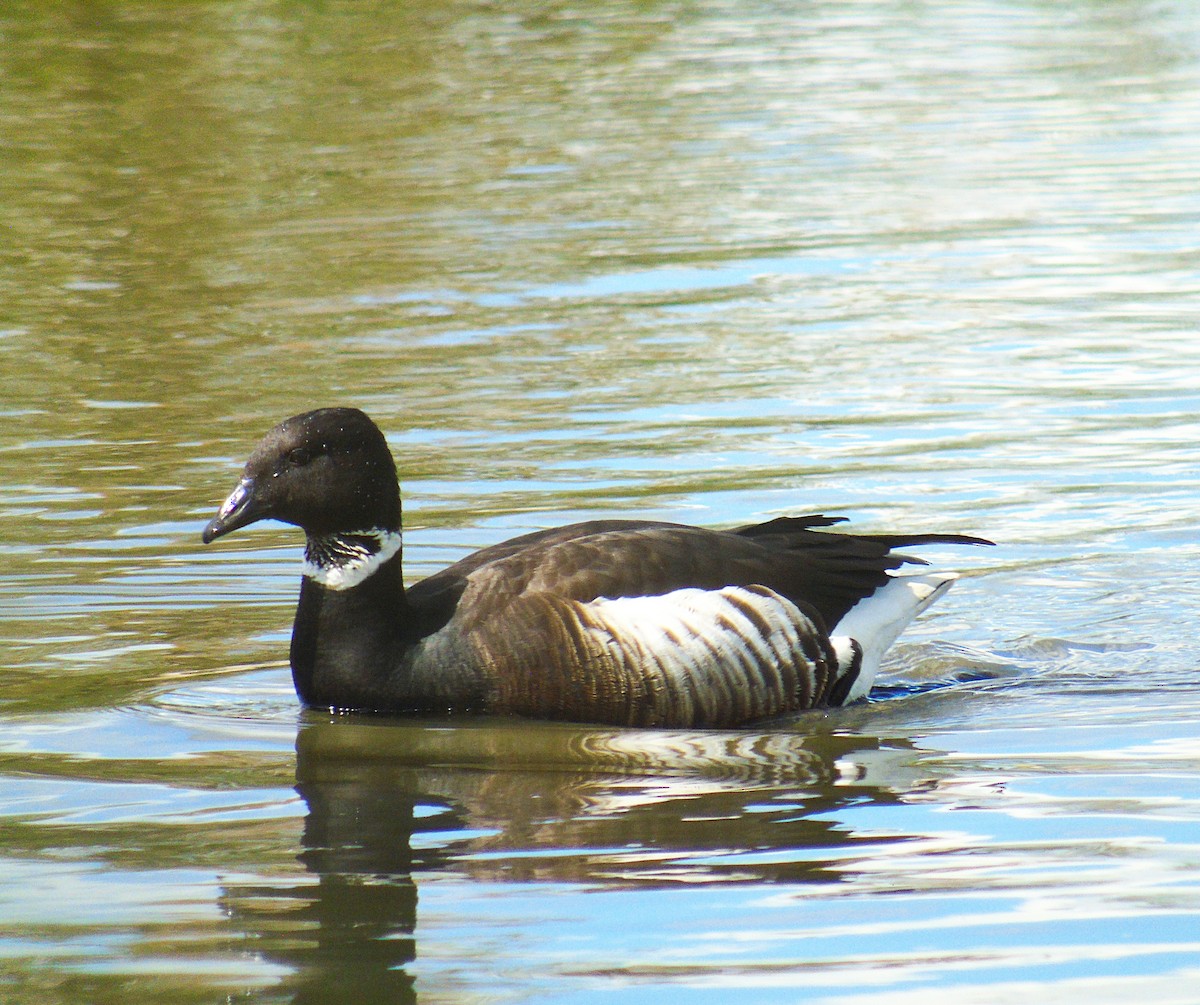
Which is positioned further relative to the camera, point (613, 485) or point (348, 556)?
point (613, 485)

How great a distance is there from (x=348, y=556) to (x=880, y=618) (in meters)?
2.35

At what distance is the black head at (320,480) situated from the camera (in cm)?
816

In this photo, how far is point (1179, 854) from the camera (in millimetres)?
6164

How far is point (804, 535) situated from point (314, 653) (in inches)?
89.1

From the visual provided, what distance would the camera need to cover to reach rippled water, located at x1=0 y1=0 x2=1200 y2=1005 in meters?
5.72

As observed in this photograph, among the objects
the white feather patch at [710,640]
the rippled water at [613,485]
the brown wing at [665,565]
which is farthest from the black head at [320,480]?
the white feather patch at [710,640]

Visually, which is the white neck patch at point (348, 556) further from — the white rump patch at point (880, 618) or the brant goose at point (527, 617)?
the white rump patch at point (880, 618)

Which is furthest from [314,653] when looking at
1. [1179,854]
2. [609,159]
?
[609,159]

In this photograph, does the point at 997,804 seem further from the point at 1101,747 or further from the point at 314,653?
the point at 314,653

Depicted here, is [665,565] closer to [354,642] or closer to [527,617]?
[527,617]

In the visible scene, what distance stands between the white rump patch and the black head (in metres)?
2.01

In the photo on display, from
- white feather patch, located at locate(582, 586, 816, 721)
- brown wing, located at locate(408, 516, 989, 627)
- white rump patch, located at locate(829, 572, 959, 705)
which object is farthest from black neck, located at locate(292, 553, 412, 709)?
white rump patch, located at locate(829, 572, 959, 705)

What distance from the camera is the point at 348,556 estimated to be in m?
8.32

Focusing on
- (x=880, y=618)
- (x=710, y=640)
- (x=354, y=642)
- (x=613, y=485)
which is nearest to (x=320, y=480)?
(x=354, y=642)
